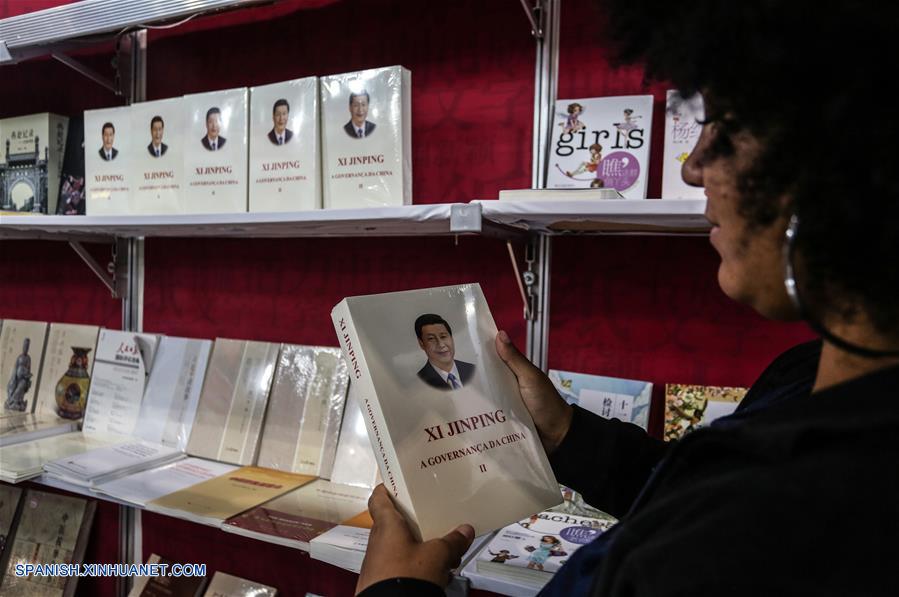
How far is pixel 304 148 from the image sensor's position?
4.68ft

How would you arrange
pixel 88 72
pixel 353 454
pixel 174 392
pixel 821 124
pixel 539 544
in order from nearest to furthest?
pixel 821 124
pixel 539 544
pixel 353 454
pixel 174 392
pixel 88 72

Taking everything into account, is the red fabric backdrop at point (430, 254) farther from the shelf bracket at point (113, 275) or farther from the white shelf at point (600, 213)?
the white shelf at point (600, 213)

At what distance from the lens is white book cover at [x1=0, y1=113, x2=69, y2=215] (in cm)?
183

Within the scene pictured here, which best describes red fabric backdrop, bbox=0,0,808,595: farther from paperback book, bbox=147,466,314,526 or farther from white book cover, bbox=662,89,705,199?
paperback book, bbox=147,466,314,526

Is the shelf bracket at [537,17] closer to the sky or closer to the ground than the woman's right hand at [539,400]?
closer to the sky

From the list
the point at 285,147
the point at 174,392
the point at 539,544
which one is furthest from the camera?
the point at 174,392

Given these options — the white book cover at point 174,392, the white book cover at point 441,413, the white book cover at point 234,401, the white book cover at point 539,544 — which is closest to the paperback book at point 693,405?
the white book cover at point 539,544

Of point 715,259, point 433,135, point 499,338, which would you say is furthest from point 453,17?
point 499,338

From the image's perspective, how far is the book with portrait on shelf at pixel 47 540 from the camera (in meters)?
2.07

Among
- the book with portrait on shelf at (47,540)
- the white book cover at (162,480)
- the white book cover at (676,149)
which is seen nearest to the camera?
the white book cover at (676,149)

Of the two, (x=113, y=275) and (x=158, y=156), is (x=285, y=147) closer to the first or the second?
(x=158, y=156)

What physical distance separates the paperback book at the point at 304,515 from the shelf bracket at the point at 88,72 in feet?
4.54

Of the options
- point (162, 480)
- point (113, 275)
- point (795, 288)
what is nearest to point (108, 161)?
point (113, 275)

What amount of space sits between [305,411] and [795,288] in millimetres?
1343
